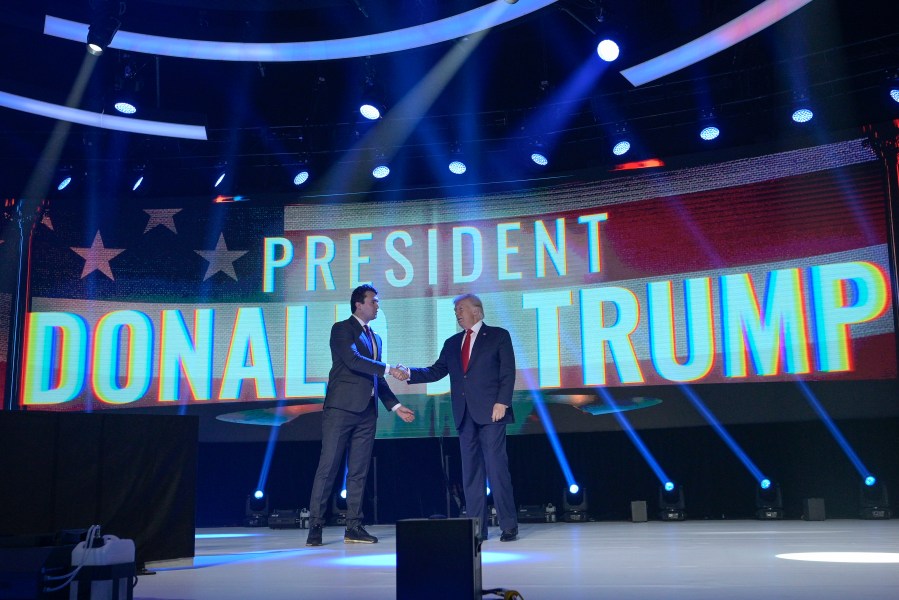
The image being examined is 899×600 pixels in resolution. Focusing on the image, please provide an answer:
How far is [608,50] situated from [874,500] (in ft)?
12.8

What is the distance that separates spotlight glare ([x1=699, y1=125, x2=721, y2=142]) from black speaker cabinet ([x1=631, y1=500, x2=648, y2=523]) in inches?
121

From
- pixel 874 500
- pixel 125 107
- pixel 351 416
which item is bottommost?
pixel 874 500

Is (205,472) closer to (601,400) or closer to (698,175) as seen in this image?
(601,400)

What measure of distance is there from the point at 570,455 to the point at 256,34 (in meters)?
4.58

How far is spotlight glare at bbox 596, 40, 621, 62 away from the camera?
254 inches

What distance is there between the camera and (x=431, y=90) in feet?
27.0

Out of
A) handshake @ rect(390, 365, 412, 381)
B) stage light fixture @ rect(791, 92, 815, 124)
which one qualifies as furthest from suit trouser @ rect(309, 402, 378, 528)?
stage light fixture @ rect(791, 92, 815, 124)

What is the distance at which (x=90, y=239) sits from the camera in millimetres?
8070

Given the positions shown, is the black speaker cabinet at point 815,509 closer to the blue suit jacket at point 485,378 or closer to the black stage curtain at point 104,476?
the blue suit jacket at point 485,378

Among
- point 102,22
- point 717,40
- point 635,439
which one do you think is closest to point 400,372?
point 635,439

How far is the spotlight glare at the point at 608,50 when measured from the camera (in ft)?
21.2

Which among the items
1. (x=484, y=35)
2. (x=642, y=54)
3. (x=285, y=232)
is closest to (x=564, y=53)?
(x=484, y=35)

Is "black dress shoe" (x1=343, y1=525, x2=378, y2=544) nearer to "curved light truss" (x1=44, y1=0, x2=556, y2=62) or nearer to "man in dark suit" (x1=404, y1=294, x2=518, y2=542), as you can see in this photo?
"man in dark suit" (x1=404, y1=294, x2=518, y2=542)

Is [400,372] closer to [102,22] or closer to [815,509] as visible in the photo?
[102,22]
